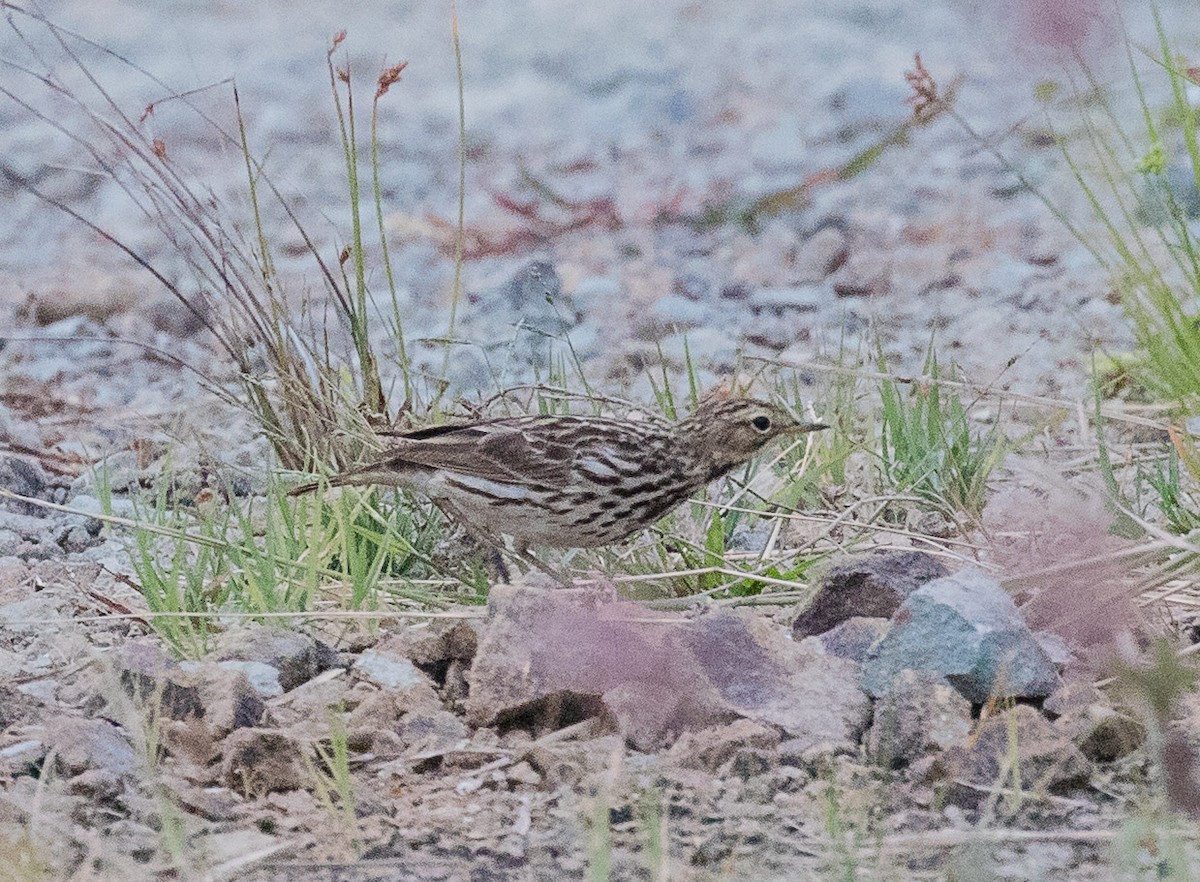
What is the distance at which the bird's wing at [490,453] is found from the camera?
5.03 meters

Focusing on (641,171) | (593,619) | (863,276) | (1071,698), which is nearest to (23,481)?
(593,619)

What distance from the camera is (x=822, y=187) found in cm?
1043

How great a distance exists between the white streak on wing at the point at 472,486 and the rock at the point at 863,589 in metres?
0.93

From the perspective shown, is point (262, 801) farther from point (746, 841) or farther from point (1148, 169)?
point (1148, 169)

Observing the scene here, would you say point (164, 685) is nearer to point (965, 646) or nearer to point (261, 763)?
point (261, 763)

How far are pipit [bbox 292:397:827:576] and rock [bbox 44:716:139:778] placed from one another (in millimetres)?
1441

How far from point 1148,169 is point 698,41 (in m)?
9.49

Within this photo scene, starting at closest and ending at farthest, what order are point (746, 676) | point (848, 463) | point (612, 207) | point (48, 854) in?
point (48, 854) → point (746, 676) → point (848, 463) → point (612, 207)

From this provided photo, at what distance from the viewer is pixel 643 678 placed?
12.6 feet

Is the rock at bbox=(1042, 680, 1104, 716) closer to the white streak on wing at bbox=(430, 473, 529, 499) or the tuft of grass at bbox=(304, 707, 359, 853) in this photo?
the tuft of grass at bbox=(304, 707, 359, 853)

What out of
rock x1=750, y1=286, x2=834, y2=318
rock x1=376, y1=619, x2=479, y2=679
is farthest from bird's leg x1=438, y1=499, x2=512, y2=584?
rock x1=750, y1=286, x2=834, y2=318

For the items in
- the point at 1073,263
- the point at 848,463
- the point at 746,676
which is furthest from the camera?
the point at 1073,263

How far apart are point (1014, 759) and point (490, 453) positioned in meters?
1.95

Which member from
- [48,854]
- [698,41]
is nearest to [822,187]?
[698,41]
